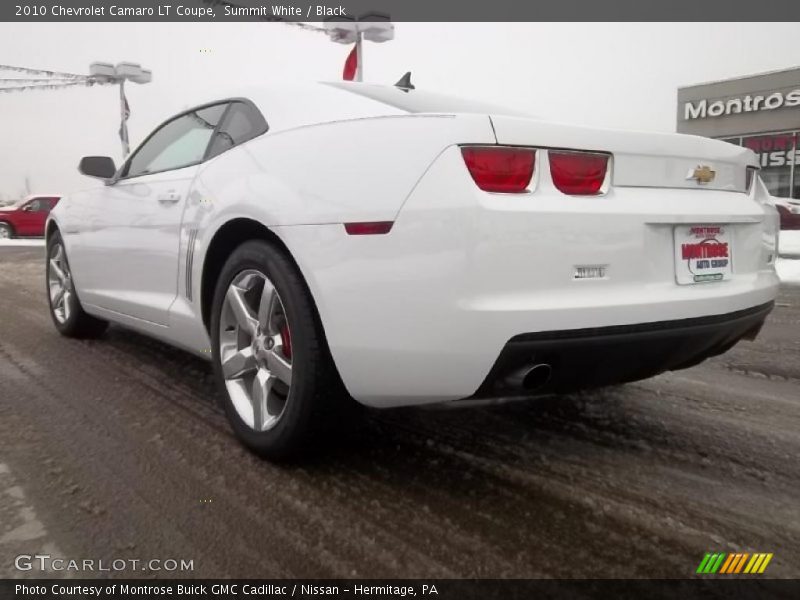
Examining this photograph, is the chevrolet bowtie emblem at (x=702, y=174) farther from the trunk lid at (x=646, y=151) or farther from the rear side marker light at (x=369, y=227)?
the rear side marker light at (x=369, y=227)

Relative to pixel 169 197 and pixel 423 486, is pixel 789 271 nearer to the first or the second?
pixel 423 486

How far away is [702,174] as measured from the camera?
2.14 meters

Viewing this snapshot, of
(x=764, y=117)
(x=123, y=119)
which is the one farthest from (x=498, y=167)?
(x=764, y=117)

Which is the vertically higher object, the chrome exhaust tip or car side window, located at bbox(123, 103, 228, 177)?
car side window, located at bbox(123, 103, 228, 177)

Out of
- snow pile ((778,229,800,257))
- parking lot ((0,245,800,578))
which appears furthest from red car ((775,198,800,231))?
parking lot ((0,245,800,578))

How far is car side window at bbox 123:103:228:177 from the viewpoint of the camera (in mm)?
2945

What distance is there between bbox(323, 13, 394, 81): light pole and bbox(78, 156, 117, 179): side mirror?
6831 millimetres

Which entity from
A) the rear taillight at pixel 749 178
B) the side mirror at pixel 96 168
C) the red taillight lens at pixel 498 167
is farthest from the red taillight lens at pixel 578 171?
the side mirror at pixel 96 168

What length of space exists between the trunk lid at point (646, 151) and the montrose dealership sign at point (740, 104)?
22714 millimetres

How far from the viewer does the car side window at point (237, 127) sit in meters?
2.53

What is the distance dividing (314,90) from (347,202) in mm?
785

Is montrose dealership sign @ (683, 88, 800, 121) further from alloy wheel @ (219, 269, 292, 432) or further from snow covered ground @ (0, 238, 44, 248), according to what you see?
alloy wheel @ (219, 269, 292, 432)

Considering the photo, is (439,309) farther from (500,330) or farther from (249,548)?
(249,548)

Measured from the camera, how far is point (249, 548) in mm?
1671
